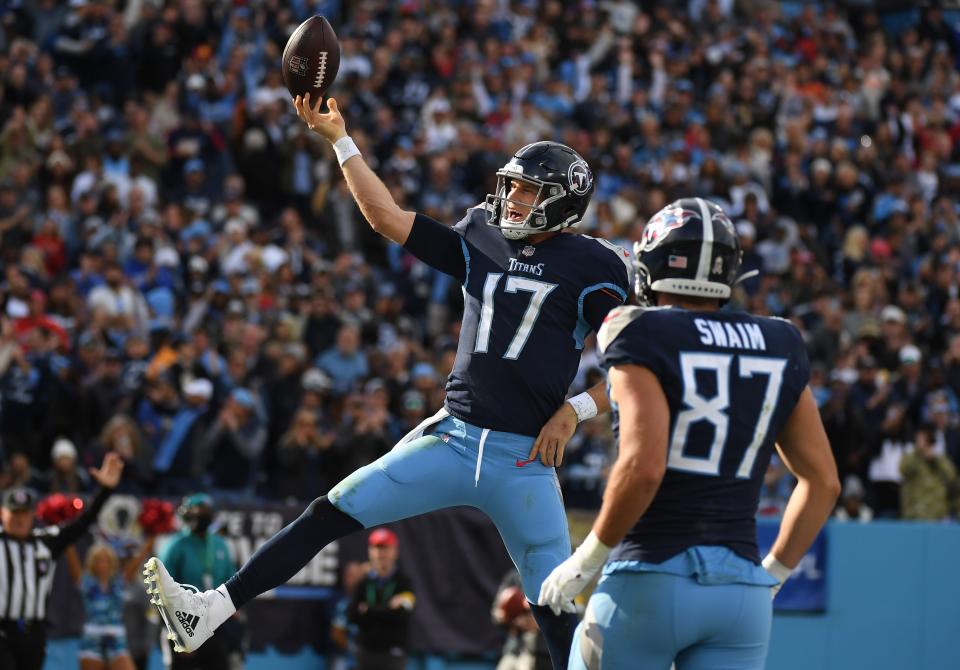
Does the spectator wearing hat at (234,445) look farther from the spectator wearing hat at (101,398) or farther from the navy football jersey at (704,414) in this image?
the navy football jersey at (704,414)

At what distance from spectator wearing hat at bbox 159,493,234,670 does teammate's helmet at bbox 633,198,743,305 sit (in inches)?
246

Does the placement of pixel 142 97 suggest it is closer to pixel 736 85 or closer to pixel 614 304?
pixel 736 85

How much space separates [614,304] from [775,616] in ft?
23.8

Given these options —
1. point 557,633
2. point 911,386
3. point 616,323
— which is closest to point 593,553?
point 616,323

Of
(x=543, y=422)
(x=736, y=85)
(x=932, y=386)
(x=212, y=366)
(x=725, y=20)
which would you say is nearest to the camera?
(x=543, y=422)

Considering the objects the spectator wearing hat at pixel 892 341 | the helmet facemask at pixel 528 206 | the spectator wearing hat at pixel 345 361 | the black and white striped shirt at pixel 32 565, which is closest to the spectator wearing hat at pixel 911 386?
the spectator wearing hat at pixel 892 341

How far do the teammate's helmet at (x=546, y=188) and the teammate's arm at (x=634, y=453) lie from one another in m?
1.53

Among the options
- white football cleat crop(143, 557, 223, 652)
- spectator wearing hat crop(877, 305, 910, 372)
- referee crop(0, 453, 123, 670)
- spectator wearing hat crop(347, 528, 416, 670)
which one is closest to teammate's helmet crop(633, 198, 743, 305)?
white football cleat crop(143, 557, 223, 652)

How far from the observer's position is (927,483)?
12.7 m

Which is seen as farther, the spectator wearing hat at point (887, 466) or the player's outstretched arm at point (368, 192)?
the spectator wearing hat at point (887, 466)

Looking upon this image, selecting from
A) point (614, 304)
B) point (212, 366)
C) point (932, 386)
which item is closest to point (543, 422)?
point (614, 304)

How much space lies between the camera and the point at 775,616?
1198 cm

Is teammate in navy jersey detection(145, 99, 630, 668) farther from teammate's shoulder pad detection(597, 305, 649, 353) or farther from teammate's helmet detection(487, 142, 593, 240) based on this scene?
teammate's shoulder pad detection(597, 305, 649, 353)

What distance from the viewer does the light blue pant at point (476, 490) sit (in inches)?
204
